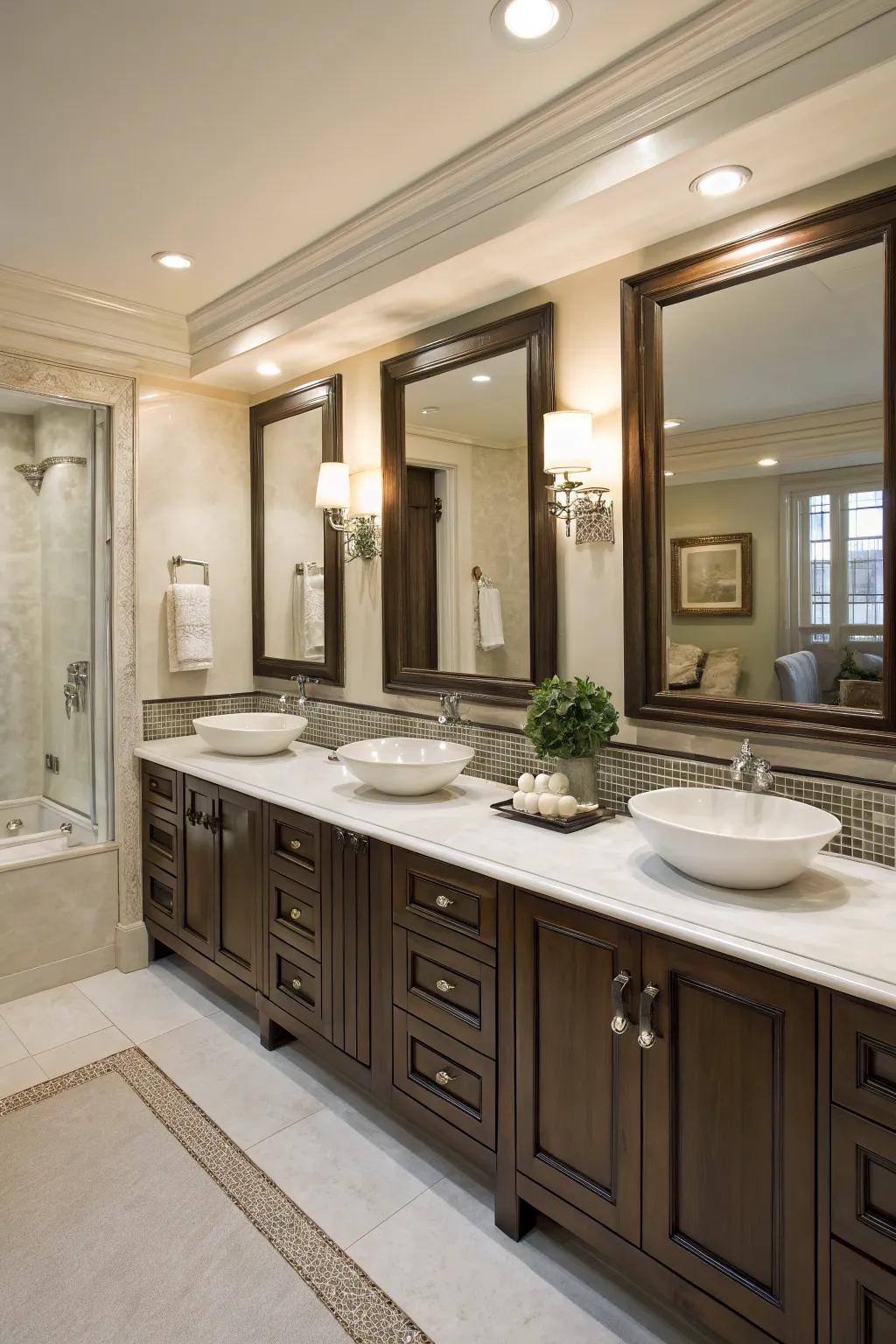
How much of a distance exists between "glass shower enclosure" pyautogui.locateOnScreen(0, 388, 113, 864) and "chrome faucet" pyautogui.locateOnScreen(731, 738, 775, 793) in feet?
8.15

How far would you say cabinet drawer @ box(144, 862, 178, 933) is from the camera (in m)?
3.05

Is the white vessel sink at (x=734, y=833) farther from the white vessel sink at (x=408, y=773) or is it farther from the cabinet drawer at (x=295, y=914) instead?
the cabinet drawer at (x=295, y=914)

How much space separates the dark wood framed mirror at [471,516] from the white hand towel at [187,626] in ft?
2.95

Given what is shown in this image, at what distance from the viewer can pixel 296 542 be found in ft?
11.1

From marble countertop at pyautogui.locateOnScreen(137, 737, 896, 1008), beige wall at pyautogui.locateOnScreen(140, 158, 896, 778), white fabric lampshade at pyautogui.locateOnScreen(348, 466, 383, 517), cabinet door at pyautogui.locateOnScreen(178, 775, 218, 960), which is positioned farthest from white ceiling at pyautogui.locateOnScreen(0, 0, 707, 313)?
cabinet door at pyautogui.locateOnScreen(178, 775, 218, 960)

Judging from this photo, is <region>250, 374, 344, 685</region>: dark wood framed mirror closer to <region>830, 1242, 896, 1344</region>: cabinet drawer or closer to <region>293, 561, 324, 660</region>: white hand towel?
<region>293, 561, 324, 660</region>: white hand towel

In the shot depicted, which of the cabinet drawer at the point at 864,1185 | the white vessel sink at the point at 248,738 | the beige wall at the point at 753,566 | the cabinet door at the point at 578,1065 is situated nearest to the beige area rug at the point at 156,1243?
the cabinet door at the point at 578,1065

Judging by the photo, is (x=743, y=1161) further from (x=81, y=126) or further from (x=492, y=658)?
(x=81, y=126)

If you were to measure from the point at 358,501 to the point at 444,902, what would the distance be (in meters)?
1.71

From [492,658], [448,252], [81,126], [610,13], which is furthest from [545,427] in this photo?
[81,126]

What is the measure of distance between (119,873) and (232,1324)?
192 cm

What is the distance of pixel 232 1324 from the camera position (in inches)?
62.6

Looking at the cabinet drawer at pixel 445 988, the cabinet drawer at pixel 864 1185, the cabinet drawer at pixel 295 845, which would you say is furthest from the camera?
the cabinet drawer at pixel 295 845

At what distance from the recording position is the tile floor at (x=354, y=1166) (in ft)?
5.26
